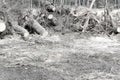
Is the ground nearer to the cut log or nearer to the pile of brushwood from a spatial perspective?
the cut log

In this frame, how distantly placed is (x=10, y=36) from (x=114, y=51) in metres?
4.57

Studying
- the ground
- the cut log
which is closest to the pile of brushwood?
the cut log

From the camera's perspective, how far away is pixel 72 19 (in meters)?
11.8

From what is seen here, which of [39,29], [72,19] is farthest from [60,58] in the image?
[72,19]

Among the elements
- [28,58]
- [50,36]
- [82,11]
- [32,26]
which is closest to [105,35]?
[82,11]

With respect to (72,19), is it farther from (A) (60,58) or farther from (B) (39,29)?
(A) (60,58)

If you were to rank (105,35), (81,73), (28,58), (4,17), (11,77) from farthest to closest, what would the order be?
(105,35) < (4,17) < (28,58) < (81,73) < (11,77)

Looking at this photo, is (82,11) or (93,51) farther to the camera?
(82,11)

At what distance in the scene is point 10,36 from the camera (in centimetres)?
995

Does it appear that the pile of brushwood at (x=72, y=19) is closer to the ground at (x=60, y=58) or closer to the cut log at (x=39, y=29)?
the cut log at (x=39, y=29)

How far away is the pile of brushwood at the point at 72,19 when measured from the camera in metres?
11.2

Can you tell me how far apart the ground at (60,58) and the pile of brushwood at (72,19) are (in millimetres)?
1122

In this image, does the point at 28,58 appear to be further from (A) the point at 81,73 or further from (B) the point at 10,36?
(B) the point at 10,36

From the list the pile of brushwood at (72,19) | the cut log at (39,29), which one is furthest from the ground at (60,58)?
the pile of brushwood at (72,19)
